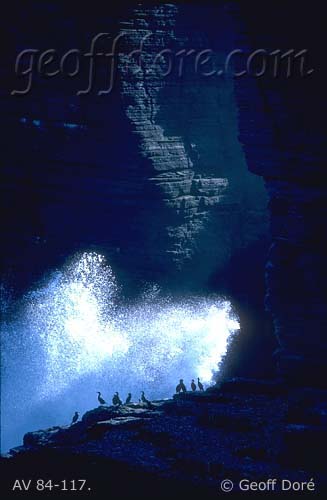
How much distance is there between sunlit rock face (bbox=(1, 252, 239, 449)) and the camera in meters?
53.2

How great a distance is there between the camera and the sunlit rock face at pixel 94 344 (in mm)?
53156

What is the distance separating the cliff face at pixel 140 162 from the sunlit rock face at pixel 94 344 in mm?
1566

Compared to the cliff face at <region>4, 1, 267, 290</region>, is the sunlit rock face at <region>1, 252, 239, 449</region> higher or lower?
lower

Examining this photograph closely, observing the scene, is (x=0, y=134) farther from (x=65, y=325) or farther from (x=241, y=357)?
(x=241, y=357)

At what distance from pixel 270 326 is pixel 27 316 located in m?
14.1

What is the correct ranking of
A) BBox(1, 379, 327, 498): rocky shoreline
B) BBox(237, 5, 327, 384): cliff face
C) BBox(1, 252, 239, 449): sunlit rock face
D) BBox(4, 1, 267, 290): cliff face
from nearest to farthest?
BBox(1, 379, 327, 498): rocky shoreline < BBox(237, 5, 327, 384): cliff face < BBox(4, 1, 267, 290): cliff face < BBox(1, 252, 239, 449): sunlit rock face

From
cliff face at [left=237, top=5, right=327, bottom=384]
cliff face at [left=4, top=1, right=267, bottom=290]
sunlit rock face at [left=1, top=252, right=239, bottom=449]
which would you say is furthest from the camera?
sunlit rock face at [left=1, top=252, right=239, bottom=449]

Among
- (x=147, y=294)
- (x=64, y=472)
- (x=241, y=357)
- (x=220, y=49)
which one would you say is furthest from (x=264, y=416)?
(x=220, y=49)

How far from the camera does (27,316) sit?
5731 centimetres

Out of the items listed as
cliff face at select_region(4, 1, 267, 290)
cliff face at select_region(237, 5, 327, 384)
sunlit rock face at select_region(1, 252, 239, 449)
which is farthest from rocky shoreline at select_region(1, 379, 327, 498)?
cliff face at select_region(4, 1, 267, 290)

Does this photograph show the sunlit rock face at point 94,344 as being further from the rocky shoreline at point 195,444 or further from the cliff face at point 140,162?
the rocky shoreline at point 195,444

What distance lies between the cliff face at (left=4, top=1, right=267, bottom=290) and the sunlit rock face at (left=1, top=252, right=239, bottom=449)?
1.57 meters

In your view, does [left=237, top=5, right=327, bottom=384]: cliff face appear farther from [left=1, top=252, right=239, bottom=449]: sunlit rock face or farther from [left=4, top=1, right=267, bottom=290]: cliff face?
[left=4, top=1, right=267, bottom=290]: cliff face

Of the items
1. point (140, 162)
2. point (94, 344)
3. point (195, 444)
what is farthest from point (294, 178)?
point (94, 344)
